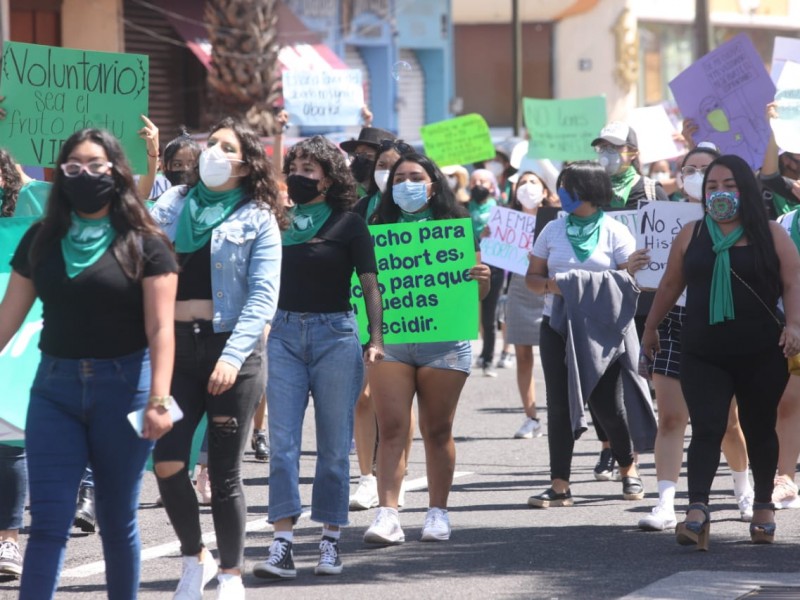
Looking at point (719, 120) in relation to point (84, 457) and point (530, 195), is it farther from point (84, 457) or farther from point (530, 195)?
point (84, 457)

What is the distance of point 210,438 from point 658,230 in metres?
3.30

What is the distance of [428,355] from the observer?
Result: 24.2 ft

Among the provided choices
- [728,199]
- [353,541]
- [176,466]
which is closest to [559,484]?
[353,541]

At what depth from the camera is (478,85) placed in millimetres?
36344

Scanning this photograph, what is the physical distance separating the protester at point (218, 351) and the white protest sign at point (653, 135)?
671 centimetres

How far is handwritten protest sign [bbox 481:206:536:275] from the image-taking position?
11461 mm

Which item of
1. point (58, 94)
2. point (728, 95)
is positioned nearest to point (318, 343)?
point (58, 94)

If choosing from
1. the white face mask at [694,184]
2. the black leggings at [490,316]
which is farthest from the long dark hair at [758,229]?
the black leggings at [490,316]

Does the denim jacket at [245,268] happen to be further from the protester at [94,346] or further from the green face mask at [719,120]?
the green face mask at [719,120]

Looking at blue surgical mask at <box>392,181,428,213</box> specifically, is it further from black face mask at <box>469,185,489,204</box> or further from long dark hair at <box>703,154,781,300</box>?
black face mask at <box>469,185,489,204</box>

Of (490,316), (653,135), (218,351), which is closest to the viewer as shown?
(218,351)

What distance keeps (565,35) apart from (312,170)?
30.2 m

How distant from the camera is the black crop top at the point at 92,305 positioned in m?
5.04

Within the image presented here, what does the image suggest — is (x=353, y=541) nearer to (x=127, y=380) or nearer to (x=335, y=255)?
(x=335, y=255)
